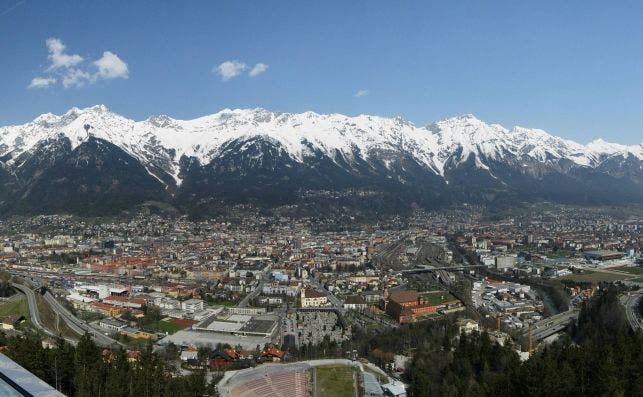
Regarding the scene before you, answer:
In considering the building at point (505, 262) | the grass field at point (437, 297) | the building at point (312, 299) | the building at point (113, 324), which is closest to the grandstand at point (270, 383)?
the building at point (113, 324)

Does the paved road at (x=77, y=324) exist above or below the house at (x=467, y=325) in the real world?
above

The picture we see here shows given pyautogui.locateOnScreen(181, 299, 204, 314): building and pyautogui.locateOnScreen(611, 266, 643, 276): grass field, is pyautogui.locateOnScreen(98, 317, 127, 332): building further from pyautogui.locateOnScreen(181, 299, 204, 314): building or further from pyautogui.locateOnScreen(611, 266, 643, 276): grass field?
pyautogui.locateOnScreen(611, 266, 643, 276): grass field

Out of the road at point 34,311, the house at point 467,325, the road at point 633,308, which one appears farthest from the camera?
the road at point 633,308

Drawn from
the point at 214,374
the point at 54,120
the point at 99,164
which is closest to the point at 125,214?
the point at 99,164

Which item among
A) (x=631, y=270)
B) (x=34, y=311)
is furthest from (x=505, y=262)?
(x=34, y=311)

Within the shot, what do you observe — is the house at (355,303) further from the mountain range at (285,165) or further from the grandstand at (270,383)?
the mountain range at (285,165)

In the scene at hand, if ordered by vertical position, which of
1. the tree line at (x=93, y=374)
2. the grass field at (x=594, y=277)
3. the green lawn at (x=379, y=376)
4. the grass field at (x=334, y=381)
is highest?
the tree line at (x=93, y=374)
